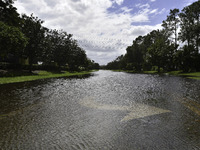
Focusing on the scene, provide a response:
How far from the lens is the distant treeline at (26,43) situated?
2298cm

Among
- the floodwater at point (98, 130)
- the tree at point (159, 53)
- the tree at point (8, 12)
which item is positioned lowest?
the floodwater at point (98, 130)

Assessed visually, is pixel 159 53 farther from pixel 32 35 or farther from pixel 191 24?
pixel 32 35

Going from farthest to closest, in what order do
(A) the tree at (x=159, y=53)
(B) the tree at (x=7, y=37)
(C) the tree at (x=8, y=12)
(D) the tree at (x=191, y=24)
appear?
(A) the tree at (x=159, y=53) < (D) the tree at (x=191, y=24) < (C) the tree at (x=8, y=12) < (B) the tree at (x=7, y=37)

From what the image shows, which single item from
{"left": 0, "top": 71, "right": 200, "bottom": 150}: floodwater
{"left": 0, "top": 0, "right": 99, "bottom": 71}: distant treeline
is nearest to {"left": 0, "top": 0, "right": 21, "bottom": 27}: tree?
{"left": 0, "top": 0, "right": 99, "bottom": 71}: distant treeline

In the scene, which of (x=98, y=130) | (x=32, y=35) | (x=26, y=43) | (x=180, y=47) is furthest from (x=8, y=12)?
(x=180, y=47)

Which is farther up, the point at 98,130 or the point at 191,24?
the point at 191,24

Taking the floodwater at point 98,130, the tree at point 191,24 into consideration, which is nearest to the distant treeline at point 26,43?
the floodwater at point 98,130

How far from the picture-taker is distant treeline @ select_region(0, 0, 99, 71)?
23.0 meters

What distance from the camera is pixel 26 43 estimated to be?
2600 cm

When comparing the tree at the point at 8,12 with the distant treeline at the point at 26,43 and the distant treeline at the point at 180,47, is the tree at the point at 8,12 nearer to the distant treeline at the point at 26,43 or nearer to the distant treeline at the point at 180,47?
the distant treeline at the point at 26,43

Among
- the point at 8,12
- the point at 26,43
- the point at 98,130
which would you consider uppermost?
the point at 8,12

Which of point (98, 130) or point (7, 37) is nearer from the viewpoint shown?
point (98, 130)

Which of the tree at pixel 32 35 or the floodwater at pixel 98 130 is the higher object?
the tree at pixel 32 35

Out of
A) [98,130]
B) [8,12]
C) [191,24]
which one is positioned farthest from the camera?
[191,24]
